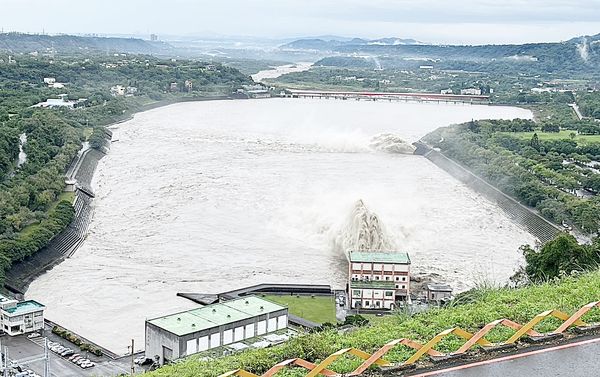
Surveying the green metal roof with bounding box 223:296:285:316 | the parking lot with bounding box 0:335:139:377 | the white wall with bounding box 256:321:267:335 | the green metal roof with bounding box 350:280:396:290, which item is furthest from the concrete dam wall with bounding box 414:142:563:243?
the parking lot with bounding box 0:335:139:377

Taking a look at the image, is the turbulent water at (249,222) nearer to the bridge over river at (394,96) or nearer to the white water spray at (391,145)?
the white water spray at (391,145)

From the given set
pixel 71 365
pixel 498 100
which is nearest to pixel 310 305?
pixel 71 365

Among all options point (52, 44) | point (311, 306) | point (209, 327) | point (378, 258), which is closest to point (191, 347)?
point (209, 327)

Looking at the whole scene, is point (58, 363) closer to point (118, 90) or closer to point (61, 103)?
point (61, 103)

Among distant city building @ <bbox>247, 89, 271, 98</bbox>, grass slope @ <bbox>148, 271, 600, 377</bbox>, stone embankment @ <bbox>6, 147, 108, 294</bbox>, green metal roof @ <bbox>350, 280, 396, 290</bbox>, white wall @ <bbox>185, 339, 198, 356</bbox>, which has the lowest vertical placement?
stone embankment @ <bbox>6, 147, 108, 294</bbox>

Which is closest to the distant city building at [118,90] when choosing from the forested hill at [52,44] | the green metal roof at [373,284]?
the green metal roof at [373,284]

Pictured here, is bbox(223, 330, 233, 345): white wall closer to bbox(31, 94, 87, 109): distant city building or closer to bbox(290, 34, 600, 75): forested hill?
bbox(31, 94, 87, 109): distant city building

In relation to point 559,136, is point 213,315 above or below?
above
